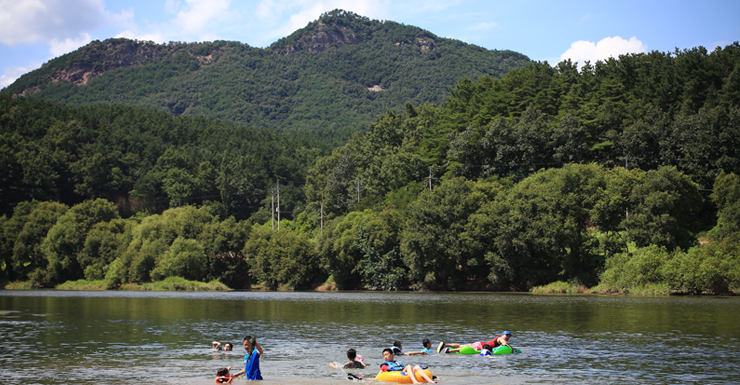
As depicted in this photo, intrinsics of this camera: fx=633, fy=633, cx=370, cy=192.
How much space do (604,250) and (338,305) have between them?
118 feet

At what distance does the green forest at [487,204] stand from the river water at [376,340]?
18956 millimetres

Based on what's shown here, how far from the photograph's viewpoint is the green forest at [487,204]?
79.6 metres

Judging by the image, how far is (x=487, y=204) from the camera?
90.5m

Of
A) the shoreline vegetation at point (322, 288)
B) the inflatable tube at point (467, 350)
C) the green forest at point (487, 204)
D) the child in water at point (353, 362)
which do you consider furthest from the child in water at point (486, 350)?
the shoreline vegetation at point (322, 288)

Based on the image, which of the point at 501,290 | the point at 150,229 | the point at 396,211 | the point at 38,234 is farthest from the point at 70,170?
the point at 501,290

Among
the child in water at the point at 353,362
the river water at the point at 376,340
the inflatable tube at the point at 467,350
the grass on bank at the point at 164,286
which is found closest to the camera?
the river water at the point at 376,340

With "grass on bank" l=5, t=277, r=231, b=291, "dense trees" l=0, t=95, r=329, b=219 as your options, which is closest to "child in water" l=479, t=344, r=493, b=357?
"grass on bank" l=5, t=277, r=231, b=291

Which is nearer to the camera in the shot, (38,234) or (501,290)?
(501,290)

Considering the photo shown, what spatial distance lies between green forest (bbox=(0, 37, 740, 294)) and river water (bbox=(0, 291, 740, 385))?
19.0 meters

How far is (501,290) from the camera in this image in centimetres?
9050

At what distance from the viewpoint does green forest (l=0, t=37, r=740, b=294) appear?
7962 centimetres

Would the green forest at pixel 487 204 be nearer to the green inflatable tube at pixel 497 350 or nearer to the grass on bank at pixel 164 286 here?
the grass on bank at pixel 164 286

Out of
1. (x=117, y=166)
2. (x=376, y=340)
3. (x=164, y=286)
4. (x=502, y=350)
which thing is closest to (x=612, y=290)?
(x=376, y=340)

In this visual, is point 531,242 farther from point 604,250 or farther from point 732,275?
point 732,275
